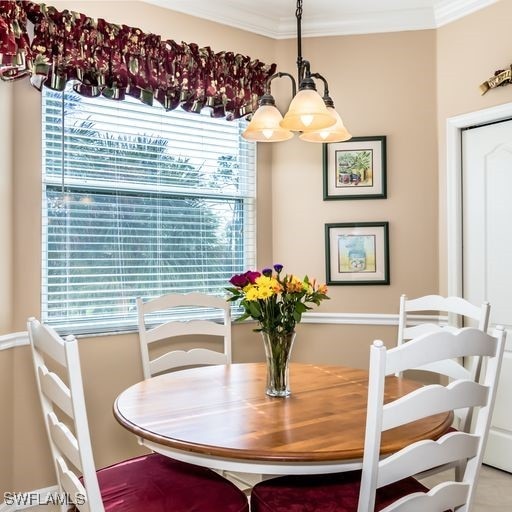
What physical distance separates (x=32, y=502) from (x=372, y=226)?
246 cm

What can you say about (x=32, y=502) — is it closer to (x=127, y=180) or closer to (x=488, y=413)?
(x=127, y=180)

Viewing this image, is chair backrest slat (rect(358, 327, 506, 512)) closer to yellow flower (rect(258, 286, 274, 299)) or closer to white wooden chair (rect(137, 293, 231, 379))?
yellow flower (rect(258, 286, 274, 299))

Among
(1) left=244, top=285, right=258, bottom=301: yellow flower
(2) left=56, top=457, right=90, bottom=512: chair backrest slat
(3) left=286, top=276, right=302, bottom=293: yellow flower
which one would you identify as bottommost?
(2) left=56, top=457, right=90, bottom=512: chair backrest slat

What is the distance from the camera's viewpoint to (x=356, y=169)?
124 inches

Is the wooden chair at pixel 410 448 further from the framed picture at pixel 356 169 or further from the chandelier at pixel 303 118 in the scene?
the framed picture at pixel 356 169

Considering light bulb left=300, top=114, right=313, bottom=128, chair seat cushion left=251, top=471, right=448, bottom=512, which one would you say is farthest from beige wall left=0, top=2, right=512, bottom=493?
chair seat cushion left=251, top=471, right=448, bottom=512

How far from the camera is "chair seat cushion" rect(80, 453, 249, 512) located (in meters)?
1.48

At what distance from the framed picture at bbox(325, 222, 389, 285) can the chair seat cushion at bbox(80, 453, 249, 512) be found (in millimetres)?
1764

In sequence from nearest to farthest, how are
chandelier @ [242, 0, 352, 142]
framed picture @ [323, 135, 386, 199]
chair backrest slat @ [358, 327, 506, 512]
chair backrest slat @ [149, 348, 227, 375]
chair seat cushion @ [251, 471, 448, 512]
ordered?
chair backrest slat @ [358, 327, 506, 512] < chair seat cushion @ [251, 471, 448, 512] < chandelier @ [242, 0, 352, 142] < chair backrest slat @ [149, 348, 227, 375] < framed picture @ [323, 135, 386, 199]

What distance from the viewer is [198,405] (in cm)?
166

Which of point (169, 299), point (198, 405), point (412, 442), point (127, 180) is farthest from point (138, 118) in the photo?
point (412, 442)

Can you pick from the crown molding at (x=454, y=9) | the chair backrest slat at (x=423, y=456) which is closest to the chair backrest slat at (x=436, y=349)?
the chair backrest slat at (x=423, y=456)

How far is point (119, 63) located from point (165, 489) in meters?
2.08

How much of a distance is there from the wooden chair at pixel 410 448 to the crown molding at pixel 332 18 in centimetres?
241
